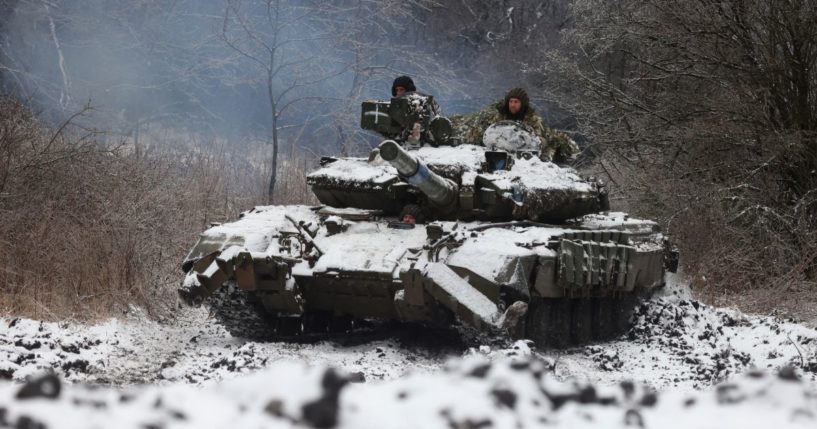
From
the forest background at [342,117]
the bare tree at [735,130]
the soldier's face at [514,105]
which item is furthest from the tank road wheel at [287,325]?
the bare tree at [735,130]

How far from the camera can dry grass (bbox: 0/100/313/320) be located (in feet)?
28.8

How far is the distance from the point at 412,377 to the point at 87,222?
8.59 m

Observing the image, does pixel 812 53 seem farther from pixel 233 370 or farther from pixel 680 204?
pixel 233 370

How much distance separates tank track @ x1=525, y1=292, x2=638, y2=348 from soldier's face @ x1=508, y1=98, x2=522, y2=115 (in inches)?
79.1

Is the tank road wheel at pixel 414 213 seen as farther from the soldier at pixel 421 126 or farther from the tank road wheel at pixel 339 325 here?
the tank road wheel at pixel 339 325

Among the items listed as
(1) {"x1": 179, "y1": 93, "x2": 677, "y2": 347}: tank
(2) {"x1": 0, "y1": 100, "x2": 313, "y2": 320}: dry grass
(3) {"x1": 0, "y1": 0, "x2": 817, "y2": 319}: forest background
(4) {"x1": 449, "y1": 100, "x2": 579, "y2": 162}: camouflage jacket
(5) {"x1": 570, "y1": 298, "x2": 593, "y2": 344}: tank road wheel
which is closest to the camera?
(1) {"x1": 179, "y1": 93, "x2": 677, "y2": 347}: tank

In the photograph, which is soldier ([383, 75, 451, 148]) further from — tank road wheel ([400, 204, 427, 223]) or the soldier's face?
tank road wheel ([400, 204, 427, 223])

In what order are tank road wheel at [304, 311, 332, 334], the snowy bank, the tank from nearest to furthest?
1. the snowy bank
2. the tank
3. tank road wheel at [304, 311, 332, 334]

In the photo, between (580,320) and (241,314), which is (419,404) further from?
(580,320)

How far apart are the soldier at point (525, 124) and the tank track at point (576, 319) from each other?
1.50 m

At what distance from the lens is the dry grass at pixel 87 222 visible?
8766 millimetres

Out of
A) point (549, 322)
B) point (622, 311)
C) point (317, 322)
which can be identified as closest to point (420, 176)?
point (549, 322)

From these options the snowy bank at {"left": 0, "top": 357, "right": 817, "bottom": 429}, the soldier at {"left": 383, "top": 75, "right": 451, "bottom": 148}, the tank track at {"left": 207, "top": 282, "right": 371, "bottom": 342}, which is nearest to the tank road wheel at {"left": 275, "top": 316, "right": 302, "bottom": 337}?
the tank track at {"left": 207, "top": 282, "right": 371, "bottom": 342}

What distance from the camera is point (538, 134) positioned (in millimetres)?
9500
